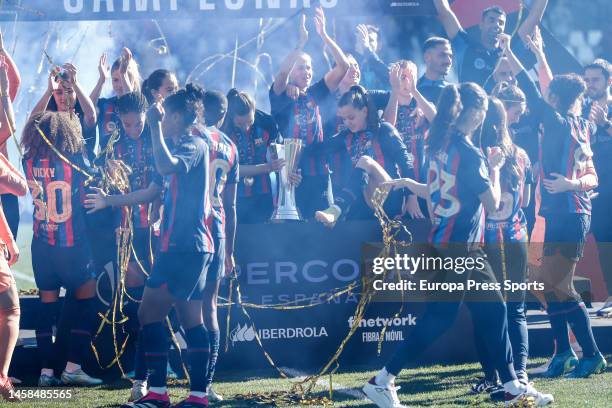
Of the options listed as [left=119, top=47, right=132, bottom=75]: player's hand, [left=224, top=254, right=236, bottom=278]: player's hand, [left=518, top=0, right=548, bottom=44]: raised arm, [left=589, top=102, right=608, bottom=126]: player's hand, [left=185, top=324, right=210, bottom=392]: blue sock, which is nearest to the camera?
[left=185, top=324, right=210, bottom=392]: blue sock

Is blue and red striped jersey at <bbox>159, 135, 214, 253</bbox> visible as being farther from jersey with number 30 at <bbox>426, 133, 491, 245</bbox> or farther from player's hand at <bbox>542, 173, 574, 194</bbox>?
player's hand at <bbox>542, 173, 574, 194</bbox>

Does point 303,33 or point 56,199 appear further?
point 303,33

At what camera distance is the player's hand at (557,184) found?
5.87 metres

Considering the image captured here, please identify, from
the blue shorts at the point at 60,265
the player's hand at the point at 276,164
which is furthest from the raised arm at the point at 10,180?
the player's hand at the point at 276,164

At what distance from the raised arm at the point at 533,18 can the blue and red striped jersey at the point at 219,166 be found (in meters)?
2.17

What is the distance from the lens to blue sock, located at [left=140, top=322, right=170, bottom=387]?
15.7 ft

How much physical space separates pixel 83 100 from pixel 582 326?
10.6 ft

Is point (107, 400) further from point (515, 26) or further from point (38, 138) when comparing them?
point (515, 26)

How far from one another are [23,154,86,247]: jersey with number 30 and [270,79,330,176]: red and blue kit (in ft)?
4.04

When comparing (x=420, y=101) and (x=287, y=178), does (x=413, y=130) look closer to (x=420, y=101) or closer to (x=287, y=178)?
(x=420, y=101)

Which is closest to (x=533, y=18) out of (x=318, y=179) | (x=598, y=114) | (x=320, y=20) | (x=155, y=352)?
(x=598, y=114)

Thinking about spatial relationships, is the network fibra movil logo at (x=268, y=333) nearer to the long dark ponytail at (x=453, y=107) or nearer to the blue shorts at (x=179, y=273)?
the blue shorts at (x=179, y=273)

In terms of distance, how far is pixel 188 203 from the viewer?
4750 mm

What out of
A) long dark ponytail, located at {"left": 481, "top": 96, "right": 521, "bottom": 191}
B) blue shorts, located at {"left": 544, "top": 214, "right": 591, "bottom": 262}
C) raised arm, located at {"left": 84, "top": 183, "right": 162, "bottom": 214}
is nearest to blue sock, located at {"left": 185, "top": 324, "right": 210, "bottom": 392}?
raised arm, located at {"left": 84, "top": 183, "right": 162, "bottom": 214}
